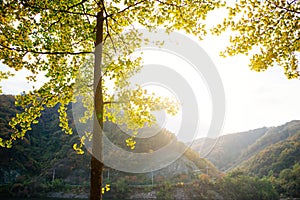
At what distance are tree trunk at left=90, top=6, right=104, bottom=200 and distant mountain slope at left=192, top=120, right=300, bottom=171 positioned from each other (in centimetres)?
11504

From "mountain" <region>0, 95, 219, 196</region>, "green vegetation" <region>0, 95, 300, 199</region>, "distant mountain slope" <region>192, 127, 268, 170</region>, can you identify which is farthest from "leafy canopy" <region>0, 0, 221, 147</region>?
"distant mountain slope" <region>192, 127, 268, 170</region>

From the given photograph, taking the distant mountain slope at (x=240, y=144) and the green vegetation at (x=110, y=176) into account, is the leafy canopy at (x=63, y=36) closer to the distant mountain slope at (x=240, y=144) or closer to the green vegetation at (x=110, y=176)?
the green vegetation at (x=110, y=176)

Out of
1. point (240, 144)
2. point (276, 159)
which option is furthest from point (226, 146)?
point (276, 159)

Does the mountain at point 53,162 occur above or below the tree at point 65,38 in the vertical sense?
below

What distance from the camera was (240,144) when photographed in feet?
480

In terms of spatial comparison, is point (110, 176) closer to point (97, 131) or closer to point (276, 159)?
point (97, 131)

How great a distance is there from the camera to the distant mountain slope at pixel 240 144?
124125 millimetres

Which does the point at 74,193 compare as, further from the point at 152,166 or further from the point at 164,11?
the point at 164,11

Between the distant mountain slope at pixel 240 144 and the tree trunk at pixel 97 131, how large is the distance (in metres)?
115

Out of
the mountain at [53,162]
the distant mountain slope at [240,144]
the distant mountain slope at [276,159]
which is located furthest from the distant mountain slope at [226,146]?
the mountain at [53,162]

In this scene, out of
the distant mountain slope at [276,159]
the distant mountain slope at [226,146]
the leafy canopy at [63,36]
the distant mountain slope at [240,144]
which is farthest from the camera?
the distant mountain slope at [226,146]

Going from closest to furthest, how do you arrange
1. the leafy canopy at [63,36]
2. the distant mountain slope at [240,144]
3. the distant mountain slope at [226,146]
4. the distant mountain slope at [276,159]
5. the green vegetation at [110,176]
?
1. the leafy canopy at [63,36]
2. the green vegetation at [110,176]
3. the distant mountain slope at [276,159]
4. the distant mountain slope at [240,144]
5. the distant mountain slope at [226,146]

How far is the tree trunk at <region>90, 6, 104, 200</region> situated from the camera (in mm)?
4941

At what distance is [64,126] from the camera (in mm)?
6289
